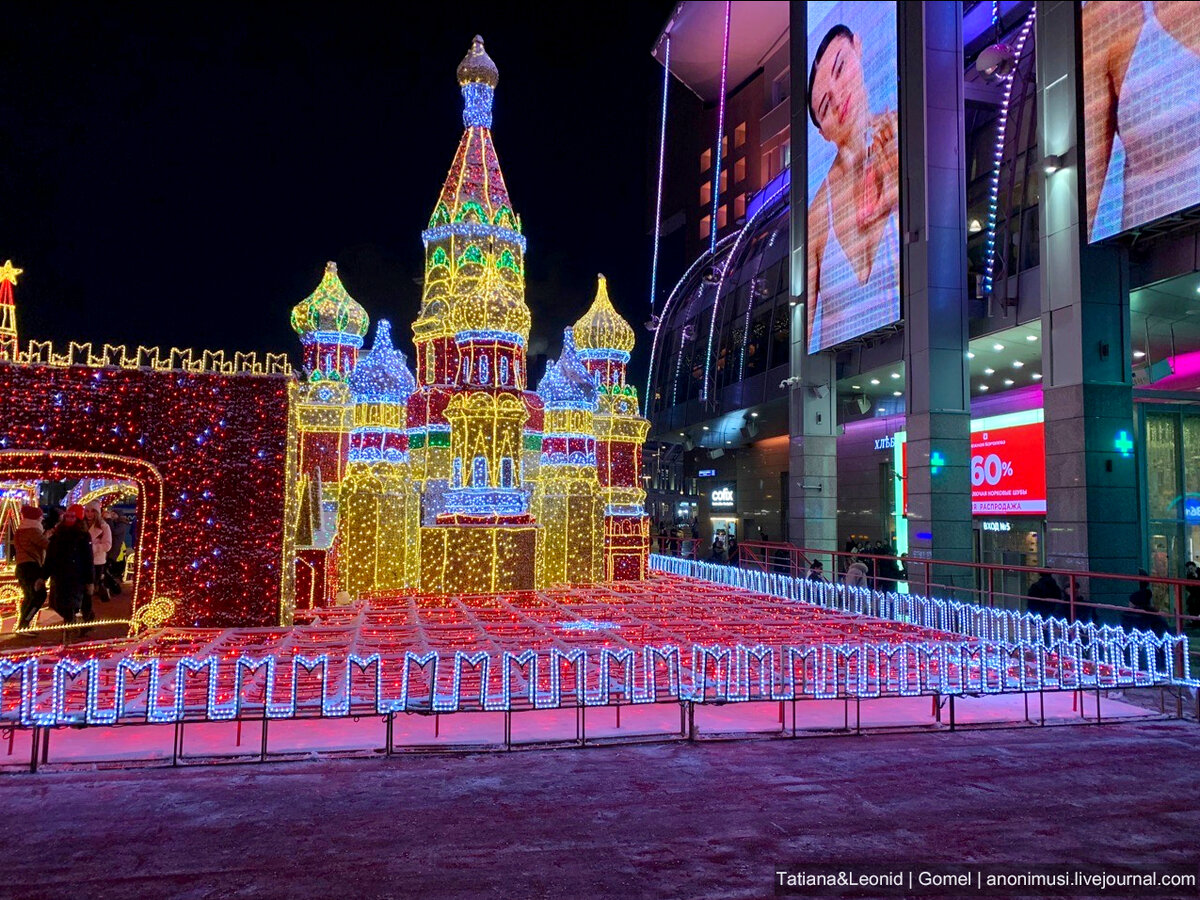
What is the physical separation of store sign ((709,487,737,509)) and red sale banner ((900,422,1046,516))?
1877cm

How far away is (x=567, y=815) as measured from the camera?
19.1 feet

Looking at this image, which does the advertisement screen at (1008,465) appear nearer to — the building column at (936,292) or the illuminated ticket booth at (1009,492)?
the illuminated ticket booth at (1009,492)

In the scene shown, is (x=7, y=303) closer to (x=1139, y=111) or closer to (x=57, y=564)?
(x=57, y=564)

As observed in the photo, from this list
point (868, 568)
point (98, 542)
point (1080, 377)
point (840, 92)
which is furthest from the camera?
point (840, 92)

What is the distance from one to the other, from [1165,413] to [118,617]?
19.7 metres

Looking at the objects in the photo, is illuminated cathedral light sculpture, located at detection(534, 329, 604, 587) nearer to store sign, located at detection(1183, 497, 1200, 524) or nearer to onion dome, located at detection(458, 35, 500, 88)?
onion dome, located at detection(458, 35, 500, 88)

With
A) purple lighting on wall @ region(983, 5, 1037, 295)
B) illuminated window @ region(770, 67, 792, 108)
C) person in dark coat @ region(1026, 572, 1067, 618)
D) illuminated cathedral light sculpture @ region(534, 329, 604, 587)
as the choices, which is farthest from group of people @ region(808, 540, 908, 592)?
illuminated window @ region(770, 67, 792, 108)

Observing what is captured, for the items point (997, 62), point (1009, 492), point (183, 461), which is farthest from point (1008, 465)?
point (183, 461)

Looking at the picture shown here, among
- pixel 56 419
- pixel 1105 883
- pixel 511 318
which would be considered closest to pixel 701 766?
pixel 1105 883

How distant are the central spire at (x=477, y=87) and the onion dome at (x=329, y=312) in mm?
5166

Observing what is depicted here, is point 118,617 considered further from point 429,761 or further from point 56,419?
point 429,761

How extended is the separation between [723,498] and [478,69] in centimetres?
2491

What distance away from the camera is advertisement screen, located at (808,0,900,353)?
19984 mm

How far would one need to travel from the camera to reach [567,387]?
19188mm
